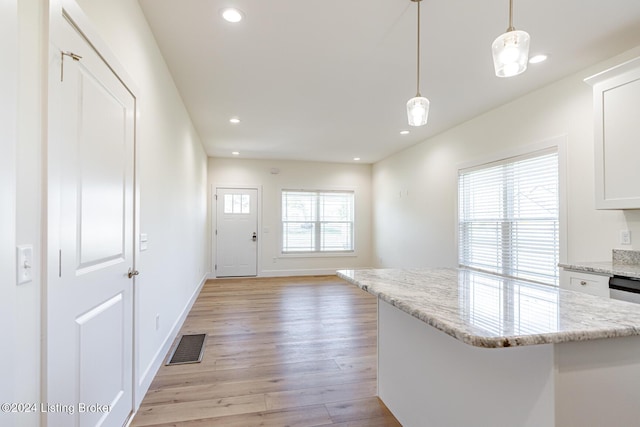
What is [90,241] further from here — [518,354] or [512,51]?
[512,51]

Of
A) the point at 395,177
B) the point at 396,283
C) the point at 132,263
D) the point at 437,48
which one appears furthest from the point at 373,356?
the point at 395,177

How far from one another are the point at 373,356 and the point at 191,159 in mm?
3481

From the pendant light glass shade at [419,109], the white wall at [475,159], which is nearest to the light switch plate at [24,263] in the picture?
the pendant light glass shade at [419,109]

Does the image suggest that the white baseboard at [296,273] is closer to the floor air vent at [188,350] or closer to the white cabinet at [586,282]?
the floor air vent at [188,350]

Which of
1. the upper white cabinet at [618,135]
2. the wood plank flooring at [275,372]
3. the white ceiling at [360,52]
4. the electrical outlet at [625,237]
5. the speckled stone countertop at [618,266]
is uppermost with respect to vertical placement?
the white ceiling at [360,52]

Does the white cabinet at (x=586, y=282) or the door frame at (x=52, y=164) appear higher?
the door frame at (x=52, y=164)

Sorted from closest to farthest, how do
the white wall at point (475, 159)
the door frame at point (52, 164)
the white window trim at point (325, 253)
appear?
1. the door frame at point (52, 164)
2. the white wall at point (475, 159)
3. the white window trim at point (325, 253)

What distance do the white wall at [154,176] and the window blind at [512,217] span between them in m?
3.71

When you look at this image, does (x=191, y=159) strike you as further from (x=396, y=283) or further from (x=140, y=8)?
(x=396, y=283)

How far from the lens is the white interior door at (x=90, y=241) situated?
1.17m

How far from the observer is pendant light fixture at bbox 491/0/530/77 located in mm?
1405

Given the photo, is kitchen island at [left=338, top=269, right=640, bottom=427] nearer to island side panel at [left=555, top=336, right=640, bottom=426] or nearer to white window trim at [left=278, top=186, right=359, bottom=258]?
island side panel at [left=555, top=336, right=640, bottom=426]

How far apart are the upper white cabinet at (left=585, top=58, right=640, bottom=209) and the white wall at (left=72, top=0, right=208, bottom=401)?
337 cm

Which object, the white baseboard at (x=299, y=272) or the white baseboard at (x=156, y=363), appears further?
the white baseboard at (x=299, y=272)
